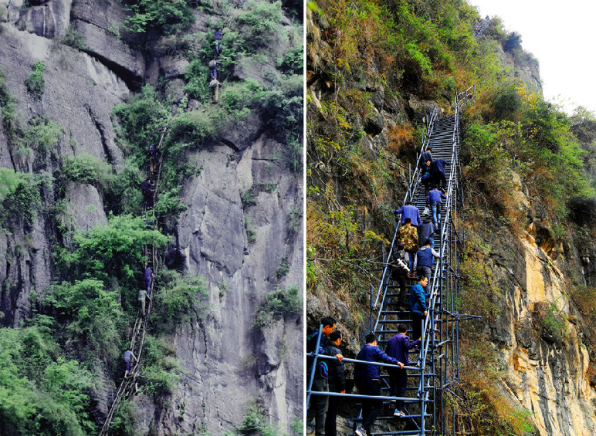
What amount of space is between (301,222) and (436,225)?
4184mm

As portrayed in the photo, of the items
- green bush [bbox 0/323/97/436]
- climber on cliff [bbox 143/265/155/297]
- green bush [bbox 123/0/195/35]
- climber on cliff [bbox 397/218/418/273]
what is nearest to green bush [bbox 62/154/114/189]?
climber on cliff [bbox 143/265/155/297]

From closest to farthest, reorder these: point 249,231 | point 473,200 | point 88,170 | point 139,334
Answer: point 139,334 → point 88,170 → point 249,231 → point 473,200

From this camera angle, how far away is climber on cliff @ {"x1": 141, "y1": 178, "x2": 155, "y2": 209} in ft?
16.8

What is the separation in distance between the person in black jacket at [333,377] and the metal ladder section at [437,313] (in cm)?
95

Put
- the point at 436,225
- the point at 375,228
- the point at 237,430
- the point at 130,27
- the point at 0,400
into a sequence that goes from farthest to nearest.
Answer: the point at 375,228 < the point at 436,225 < the point at 130,27 < the point at 237,430 < the point at 0,400

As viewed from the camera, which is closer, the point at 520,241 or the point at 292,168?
the point at 292,168

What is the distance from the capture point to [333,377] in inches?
183

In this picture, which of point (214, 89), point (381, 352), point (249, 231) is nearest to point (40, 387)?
point (249, 231)

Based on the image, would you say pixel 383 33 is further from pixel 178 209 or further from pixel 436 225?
pixel 178 209

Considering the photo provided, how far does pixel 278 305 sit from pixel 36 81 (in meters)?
3.42

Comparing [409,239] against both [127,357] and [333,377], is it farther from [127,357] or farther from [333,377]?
[127,357]

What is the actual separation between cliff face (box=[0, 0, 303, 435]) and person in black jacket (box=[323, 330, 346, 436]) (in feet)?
1.08

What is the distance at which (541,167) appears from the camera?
15.8 m

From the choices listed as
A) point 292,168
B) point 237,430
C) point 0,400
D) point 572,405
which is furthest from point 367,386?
point 572,405
